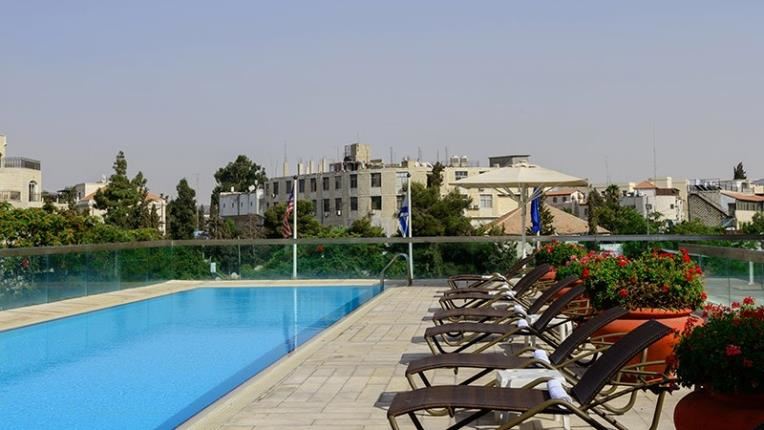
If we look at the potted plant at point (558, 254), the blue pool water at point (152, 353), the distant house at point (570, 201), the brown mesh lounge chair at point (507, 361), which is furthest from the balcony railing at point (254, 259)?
the distant house at point (570, 201)

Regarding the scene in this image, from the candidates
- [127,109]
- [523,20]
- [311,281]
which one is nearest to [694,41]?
[523,20]

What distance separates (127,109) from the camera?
35969 mm

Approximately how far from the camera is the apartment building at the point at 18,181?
6256cm

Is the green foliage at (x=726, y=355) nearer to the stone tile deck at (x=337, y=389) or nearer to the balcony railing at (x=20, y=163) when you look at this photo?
the stone tile deck at (x=337, y=389)

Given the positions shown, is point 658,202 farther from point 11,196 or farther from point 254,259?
point 254,259

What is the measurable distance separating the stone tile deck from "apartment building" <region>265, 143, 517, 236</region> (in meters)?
67.6

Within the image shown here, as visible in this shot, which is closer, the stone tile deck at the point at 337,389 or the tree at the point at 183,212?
the stone tile deck at the point at 337,389

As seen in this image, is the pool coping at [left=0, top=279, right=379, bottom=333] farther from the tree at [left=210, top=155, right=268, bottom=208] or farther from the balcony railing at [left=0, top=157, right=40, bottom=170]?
the tree at [left=210, top=155, right=268, bottom=208]

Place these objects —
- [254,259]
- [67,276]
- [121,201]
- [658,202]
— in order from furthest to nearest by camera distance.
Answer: [658,202], [121,201], [254,259], [67,276]

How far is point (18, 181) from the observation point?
63531 mm

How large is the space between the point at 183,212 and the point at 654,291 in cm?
8274

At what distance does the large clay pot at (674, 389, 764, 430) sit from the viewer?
3.55 m

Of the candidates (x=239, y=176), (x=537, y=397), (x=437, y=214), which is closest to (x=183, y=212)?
(x=239, y=176)

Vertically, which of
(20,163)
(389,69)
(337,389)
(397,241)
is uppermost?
(20,163)
